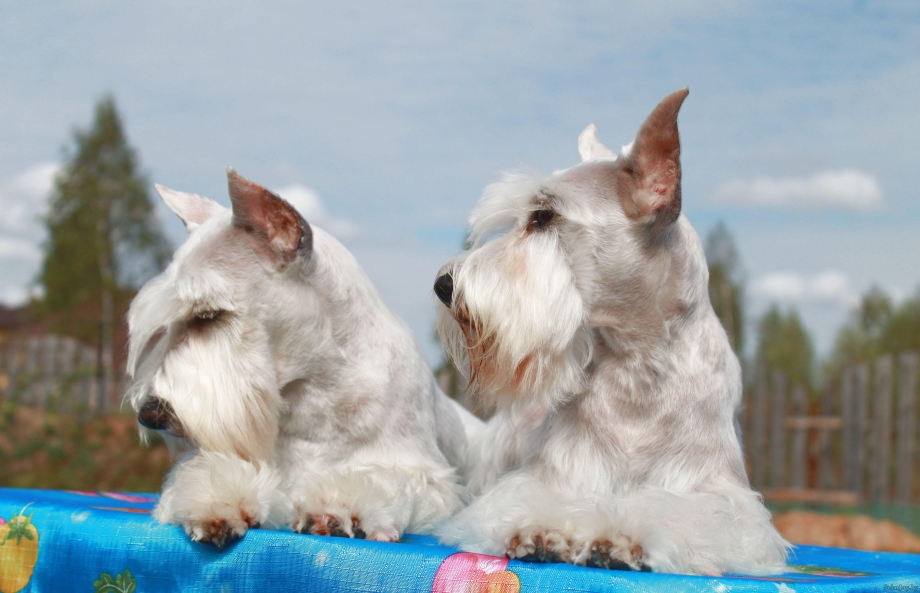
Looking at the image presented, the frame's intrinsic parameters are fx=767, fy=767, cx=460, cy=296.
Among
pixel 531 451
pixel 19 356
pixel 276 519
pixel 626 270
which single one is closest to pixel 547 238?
pixel 626 270

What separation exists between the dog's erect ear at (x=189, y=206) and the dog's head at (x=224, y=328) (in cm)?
49

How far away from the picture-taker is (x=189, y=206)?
3.50m

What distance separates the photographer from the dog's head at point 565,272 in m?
2.45

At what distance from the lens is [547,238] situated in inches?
99.2

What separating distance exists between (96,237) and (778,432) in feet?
64.0

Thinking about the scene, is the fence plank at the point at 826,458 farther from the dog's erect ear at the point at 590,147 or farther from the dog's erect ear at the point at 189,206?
the dog's erect ear at the point at 189,206

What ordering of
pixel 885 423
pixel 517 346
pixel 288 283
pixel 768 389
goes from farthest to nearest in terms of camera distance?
1. pixel 768 389
2. pixel 885 423
3. pixel 288 283
4. pixel 517 346

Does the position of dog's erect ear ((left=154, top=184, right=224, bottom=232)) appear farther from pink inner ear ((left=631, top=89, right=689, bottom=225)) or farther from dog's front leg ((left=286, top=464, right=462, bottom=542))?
pink inner ear ((left=631, top=89, right=689, bottom=225))

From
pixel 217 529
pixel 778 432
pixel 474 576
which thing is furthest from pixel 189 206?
pixel 778 432

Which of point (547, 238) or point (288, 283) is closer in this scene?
point (547, 238)

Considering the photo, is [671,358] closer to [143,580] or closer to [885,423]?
[143,580]

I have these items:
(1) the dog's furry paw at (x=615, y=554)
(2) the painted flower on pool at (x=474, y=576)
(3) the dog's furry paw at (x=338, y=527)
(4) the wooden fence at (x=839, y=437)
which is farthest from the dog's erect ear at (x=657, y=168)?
(4) the wooden fence at (x=839, y=437)

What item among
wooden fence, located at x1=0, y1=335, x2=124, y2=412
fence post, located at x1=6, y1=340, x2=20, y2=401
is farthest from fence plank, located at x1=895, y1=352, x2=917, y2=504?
fence post, located at x1=6, y1=340, x2=20, y2=401

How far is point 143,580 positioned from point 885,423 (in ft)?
40.4
